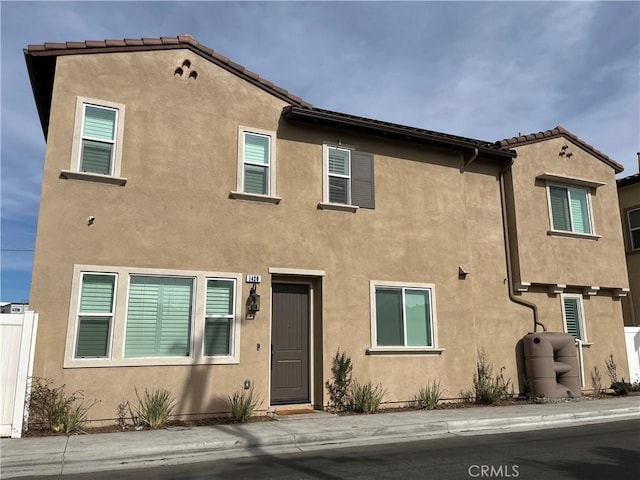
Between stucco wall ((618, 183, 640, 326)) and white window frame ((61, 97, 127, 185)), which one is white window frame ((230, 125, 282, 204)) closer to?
white window frame ((61, 97, 127, 185))

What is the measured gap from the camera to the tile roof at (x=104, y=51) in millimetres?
9805

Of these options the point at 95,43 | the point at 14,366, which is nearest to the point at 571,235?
the point at 95,43

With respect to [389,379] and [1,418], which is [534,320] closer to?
[389,379]

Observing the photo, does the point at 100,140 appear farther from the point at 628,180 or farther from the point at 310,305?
the point at 628,180


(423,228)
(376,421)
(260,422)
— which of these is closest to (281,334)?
(260,422)

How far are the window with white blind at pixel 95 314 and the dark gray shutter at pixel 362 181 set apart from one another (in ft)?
18.3

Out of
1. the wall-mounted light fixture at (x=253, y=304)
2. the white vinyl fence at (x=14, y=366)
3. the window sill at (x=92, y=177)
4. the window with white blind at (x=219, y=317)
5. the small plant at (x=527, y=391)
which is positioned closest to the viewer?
the white vinyl fence at (x=14, y=366)

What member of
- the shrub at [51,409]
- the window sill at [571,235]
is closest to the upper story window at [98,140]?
the shrub at [51,409]

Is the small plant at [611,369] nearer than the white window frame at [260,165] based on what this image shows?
No

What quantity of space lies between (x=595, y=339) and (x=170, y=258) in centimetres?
1185

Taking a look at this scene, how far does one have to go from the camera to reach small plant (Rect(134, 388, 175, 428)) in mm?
9062

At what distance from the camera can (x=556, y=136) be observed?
49.5 feet

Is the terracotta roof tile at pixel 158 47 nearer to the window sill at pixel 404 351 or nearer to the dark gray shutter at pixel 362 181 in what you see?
the dark gray shutter at pixel 362 181

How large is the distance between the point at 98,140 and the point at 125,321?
3.49 metres
